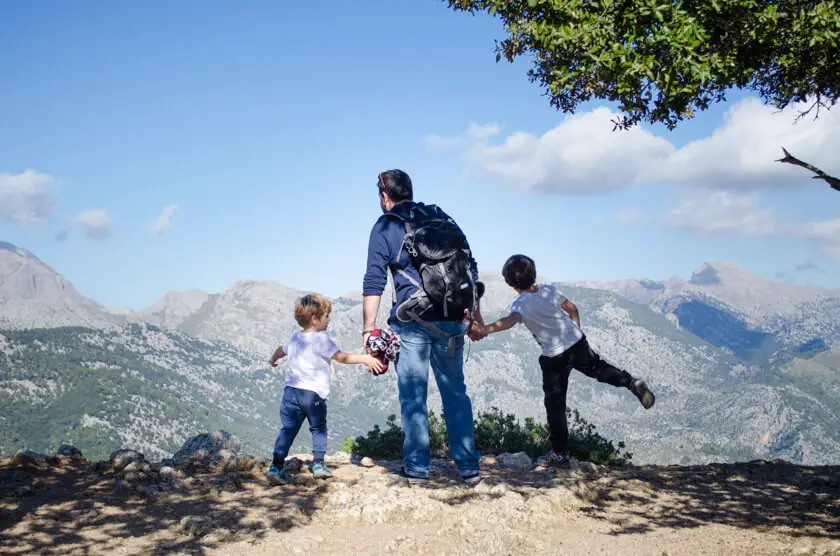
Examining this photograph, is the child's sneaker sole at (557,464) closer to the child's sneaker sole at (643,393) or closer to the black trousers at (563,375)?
the black trousers at (563,375)

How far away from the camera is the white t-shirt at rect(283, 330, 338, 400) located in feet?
23.5

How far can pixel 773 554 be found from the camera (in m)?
5.18

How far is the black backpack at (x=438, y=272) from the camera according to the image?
640cm

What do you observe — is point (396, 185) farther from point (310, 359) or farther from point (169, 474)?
point (169, 474)

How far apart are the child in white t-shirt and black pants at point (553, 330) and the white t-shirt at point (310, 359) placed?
6.66ft

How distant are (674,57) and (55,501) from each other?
8443 mm

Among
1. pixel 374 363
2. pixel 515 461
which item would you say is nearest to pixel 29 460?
pixel 374 363

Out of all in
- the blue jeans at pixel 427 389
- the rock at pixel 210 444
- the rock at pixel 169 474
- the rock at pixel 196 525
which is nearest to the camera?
the rock at pixel 196 525

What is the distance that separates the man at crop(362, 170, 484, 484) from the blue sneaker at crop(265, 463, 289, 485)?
143cm

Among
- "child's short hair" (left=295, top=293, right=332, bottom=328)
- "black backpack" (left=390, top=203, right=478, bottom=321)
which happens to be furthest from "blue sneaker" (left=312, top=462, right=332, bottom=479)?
"black backpack" (left=390, top=203, right=478, bottom=321)

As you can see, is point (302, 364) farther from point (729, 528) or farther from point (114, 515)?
point (729, 528)

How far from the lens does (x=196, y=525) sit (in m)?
5.73

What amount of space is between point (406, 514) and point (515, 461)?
139 inches

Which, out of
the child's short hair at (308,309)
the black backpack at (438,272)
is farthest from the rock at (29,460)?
the black backpack at (438,272)
